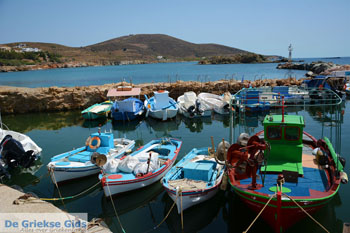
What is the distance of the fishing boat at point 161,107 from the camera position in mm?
26234

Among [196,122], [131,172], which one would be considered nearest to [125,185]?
[131,172]

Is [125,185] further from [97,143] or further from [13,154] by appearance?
[13,154]

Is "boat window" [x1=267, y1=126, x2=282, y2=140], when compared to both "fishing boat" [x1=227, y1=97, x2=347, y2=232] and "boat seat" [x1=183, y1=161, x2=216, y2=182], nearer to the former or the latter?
"fishing boat" [x1=227, y1=97, x2=347, y2=232]

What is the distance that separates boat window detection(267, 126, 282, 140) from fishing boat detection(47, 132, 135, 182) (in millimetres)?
7184

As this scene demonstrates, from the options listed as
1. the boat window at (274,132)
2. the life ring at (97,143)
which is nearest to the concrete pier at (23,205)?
the life ring at (97,143)

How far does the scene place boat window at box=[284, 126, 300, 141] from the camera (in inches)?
414

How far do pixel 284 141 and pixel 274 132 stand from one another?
0.52 m

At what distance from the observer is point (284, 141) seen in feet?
35.1

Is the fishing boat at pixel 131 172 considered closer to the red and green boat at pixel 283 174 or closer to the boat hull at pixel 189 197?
the boat hull at pixel 189 197

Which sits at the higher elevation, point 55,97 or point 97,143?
point 55,97

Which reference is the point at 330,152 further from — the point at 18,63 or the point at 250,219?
the point at 18,63

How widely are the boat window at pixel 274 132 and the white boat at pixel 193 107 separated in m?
16.4

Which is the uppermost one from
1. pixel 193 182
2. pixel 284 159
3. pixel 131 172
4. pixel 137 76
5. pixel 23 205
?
pixel 137 76

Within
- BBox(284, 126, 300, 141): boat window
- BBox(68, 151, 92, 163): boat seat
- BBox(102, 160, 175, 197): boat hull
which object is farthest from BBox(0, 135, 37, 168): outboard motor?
BBox(284, 126, 300, 141): boat window
